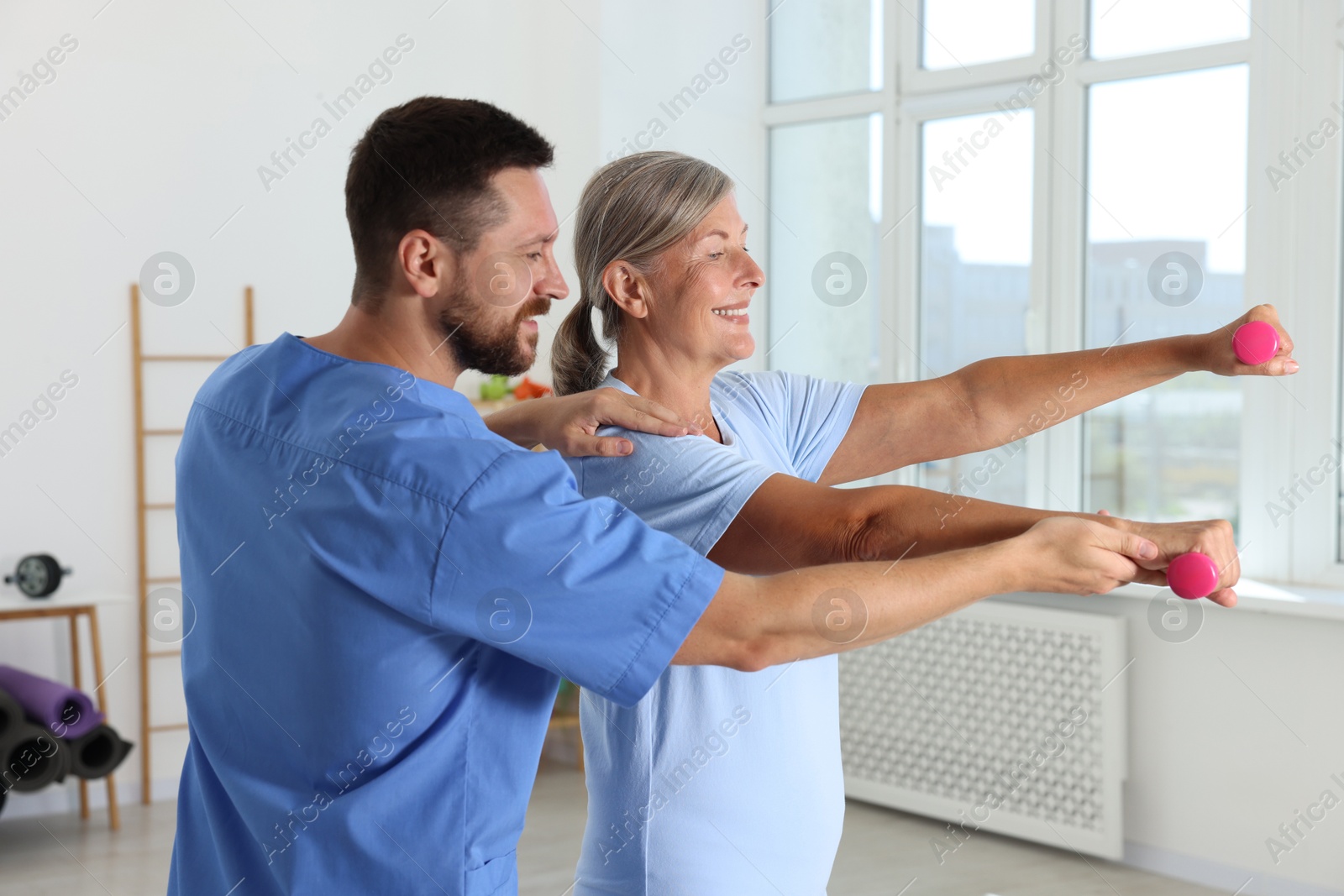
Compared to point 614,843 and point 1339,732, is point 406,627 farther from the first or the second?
point 1339,732

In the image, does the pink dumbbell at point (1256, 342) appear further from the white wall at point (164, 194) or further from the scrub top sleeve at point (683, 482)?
the white wall at point (164, 194)

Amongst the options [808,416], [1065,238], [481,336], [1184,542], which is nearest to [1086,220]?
[1065,238]

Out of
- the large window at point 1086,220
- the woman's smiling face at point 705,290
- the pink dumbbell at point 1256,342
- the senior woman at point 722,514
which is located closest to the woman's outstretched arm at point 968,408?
the senior woman at point 722,514

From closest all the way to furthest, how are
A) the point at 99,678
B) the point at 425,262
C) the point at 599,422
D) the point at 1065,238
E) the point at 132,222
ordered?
the point at 425,262 < the point at 599,422 < the point at 1065,238 < the point at 99,678 < the point at 132,222

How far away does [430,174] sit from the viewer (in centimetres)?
112

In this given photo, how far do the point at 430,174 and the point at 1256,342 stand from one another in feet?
3.03

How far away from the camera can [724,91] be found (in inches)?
190

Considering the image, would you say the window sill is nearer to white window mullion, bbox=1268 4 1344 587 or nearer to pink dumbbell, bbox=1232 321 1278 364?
white window mullion, bbox=1268 4 1344 587

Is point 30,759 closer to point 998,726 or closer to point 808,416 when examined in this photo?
point 998,726

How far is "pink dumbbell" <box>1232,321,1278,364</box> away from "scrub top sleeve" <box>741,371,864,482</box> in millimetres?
475

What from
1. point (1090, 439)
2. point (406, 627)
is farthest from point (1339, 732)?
point (406, 627)

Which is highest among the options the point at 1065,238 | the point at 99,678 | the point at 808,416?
the point at 1065,238

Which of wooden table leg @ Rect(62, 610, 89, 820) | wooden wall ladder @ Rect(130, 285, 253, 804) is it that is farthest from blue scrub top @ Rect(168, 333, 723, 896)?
wooden wall ladder @ Rect(130, 285, 253, 804)

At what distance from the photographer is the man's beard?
113 centimetres
